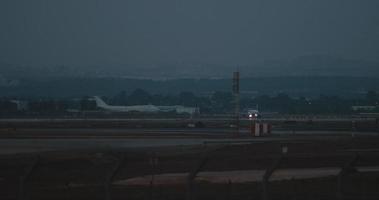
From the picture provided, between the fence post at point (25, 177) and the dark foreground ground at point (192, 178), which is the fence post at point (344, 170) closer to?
the dark foreground ground at point (192, 178)

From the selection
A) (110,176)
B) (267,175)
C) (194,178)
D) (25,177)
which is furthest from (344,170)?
(25,177)

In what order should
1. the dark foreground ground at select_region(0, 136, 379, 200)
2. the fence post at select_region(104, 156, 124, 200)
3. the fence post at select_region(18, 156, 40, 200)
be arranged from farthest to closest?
the dark foreground ground at select_region(0, 136, 379, 200)
the fence post at select_region(18, 156, 40, 200)
the fence post at select_region(104, 156, 124, 200)

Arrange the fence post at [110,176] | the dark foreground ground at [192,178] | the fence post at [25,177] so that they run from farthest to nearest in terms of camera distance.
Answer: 1. the dark foreground ground at [192,178]
2. the fence post at [25,177]
3. the fence post at [110,176]

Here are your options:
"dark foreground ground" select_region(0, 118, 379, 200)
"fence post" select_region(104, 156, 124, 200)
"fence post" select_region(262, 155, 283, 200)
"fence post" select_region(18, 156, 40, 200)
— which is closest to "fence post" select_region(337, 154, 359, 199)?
"dark foreground ground" select_region(0, 118, 379, 200)

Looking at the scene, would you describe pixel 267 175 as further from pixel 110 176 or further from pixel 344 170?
pixel 110 176

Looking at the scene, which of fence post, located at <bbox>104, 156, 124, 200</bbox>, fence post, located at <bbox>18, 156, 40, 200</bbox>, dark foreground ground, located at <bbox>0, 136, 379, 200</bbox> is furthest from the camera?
dark foreground ground, located at <bbox>0, 136, 379, 200</bbox>

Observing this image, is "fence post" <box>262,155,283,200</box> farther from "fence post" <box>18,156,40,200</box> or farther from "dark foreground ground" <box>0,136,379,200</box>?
"fence post" <box>18,156,40,200</box>

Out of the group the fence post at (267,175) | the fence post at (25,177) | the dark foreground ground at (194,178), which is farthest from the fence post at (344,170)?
the fence post at (25,177)

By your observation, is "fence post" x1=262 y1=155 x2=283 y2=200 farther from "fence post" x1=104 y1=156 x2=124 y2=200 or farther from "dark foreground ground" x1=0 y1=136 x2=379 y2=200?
"fence post" x1=104 y1=156 x2=124 y2=200

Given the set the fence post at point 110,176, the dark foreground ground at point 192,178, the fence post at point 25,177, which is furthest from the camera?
the dark foreground ground at point 192,178

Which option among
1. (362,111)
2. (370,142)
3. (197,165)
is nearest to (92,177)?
(197,165)

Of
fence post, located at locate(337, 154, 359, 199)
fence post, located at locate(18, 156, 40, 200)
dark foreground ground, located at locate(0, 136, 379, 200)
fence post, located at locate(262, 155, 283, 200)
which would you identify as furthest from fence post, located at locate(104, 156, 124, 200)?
fence post, located at locate(337, 154, 359, 199)

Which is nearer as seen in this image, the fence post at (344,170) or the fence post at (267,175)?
the fence post at (267,175)

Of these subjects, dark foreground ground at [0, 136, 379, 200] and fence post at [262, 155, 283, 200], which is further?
dark foreground ground at [0, 136, 379, 200]
